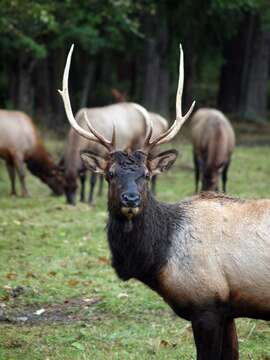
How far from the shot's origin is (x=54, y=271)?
31.1 feet

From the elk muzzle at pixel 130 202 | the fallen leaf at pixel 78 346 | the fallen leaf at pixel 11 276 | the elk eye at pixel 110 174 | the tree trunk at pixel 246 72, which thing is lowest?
the fallen leaf at pixel 78 346

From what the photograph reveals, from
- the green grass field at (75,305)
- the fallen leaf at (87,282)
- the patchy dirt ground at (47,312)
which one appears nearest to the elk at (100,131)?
the green grass field at (75,305)

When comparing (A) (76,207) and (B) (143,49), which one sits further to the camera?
(B) (143,49)

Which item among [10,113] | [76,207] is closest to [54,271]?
[76,207]

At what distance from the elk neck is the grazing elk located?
9098 mm

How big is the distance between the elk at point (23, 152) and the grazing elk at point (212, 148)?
2858 mm

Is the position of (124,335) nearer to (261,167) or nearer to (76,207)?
(76,207)

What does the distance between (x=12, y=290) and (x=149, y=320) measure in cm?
169

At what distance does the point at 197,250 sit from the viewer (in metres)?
5.96

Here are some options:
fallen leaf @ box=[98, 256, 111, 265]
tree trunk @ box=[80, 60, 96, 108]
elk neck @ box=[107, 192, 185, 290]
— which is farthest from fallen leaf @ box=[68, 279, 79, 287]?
tree trunk @ box=[80, 60, 96, 108]

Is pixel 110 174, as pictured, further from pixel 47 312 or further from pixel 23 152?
pixel 23 152

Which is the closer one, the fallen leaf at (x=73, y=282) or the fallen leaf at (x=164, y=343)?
the fallen leaf at (x=164, y=343)

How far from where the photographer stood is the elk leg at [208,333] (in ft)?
18.9

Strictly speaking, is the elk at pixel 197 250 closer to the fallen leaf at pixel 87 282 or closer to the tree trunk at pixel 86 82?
the fallen leaf at pixel 87 282
